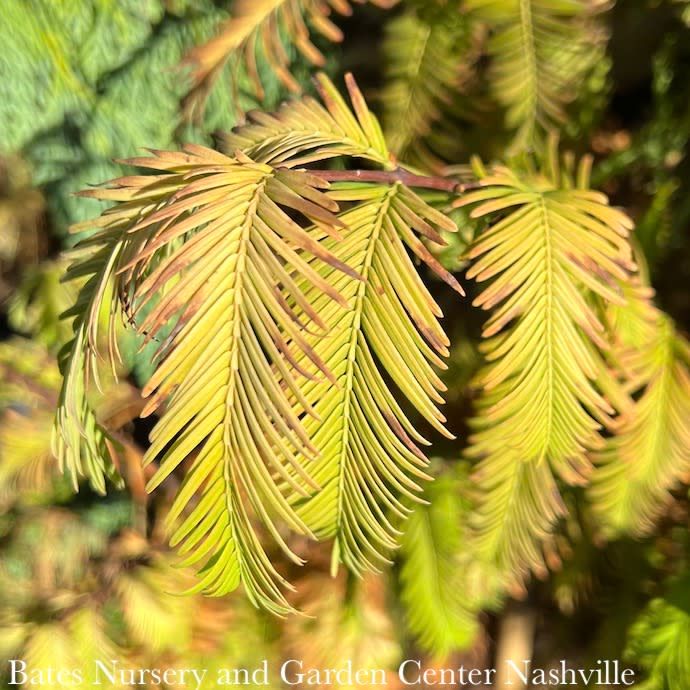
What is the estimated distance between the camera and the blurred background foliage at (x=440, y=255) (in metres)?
1.02

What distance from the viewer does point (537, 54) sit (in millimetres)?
986

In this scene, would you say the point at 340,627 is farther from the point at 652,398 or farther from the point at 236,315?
the point at 236,315

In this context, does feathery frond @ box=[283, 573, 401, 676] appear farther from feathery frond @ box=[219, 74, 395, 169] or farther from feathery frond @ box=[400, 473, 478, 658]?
feathery frond @ box=[219, 74, 395, 169]

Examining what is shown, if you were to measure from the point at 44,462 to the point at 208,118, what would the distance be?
0.66 metres

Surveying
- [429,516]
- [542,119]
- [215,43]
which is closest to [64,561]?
[429,516]

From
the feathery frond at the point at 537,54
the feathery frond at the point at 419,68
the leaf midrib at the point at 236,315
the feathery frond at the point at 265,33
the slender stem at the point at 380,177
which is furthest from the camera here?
the feathery frond at the point at 419,68

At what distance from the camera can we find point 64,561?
1.30 meters

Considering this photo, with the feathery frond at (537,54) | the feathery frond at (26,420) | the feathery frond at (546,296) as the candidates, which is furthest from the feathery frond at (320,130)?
the feathery frond at (26,420)

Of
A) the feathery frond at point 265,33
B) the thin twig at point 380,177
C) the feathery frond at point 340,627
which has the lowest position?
the feathery frond at point 340,627

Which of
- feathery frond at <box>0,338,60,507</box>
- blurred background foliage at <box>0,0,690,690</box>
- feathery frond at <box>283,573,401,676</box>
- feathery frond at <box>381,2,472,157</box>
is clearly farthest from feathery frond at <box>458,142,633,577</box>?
feathery frond at <box>0,338,60,507</box>

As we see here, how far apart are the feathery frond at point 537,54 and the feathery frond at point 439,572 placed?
588mm

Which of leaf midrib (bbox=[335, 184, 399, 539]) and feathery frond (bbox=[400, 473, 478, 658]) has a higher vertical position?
leaf midrib (bbox=[335, 184, 399, 539])

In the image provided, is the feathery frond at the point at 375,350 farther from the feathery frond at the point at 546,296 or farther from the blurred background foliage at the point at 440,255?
the blurred background foliage at the point at 440,255

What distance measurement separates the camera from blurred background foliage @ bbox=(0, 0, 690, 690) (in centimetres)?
102
